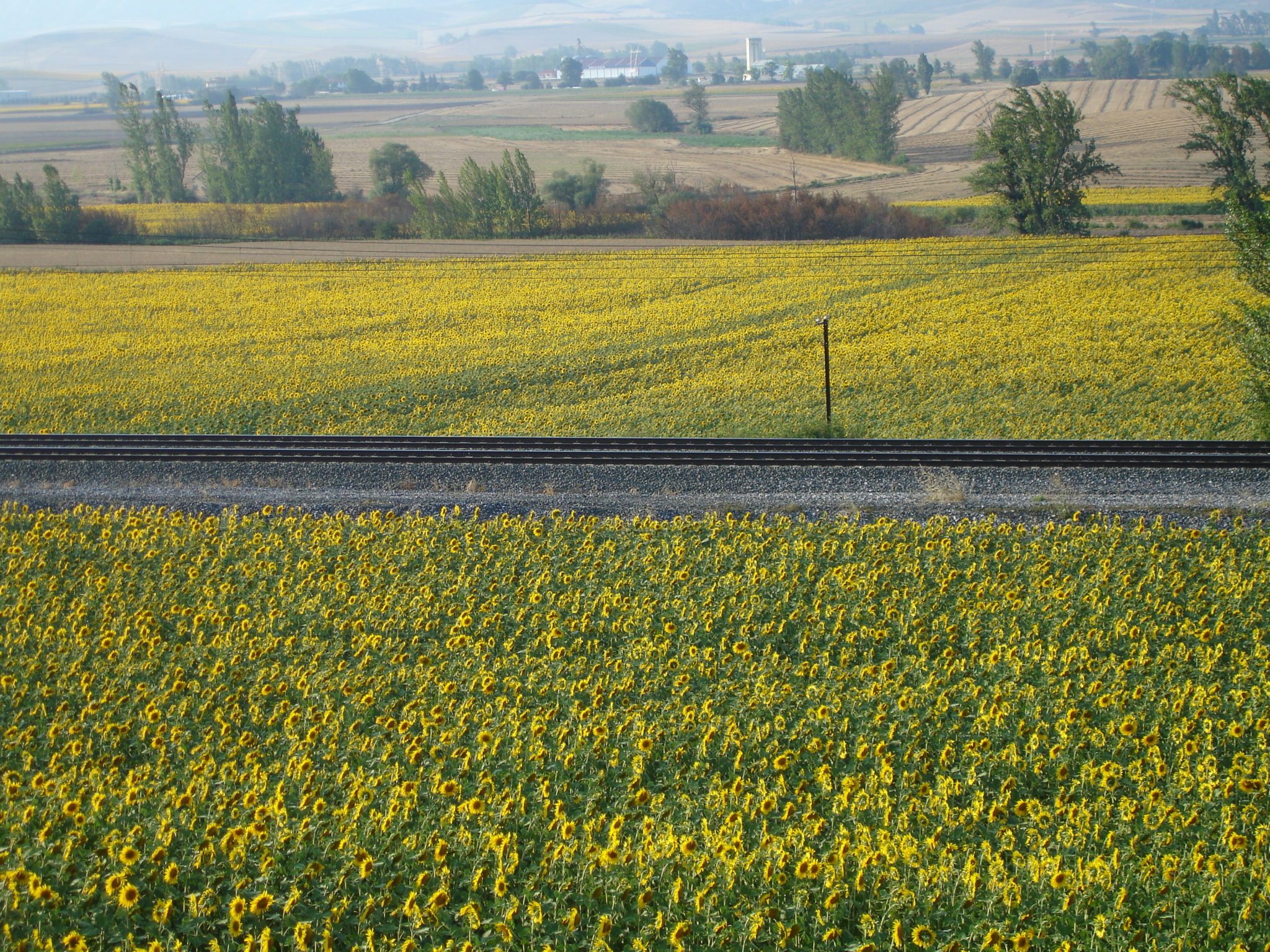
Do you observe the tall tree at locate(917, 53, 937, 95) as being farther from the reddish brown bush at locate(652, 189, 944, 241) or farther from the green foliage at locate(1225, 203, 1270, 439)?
the green foliage at locate(1225, 203, 1270, 439)

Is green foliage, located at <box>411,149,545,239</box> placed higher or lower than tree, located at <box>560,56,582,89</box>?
lower

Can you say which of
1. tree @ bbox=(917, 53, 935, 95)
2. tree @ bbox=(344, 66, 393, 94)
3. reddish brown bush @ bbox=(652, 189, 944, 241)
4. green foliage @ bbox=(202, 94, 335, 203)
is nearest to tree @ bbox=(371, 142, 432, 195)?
green foliage @ bbox=(202, 94, 335, 203)

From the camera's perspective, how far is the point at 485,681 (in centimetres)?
941

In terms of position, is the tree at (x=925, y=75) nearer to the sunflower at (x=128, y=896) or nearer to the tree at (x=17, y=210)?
the tree at (x=17, y=210)

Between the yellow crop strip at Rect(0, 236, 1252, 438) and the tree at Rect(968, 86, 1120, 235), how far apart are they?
3767 mm

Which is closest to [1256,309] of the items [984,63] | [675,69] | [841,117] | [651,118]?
[841,117]

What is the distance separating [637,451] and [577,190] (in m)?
47.3

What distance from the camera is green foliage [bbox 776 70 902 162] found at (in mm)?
81250

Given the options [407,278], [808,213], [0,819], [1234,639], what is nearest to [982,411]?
[1234,639]

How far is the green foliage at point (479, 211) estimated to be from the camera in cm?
5778

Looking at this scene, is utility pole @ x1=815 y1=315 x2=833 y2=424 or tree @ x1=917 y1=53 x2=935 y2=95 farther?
tree @ x1=917 y1=53 x2=935 y2=95

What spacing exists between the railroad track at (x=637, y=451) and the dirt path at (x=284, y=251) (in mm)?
32311

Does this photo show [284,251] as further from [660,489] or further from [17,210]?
[660,489]

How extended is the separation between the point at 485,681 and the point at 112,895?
3684 mm
